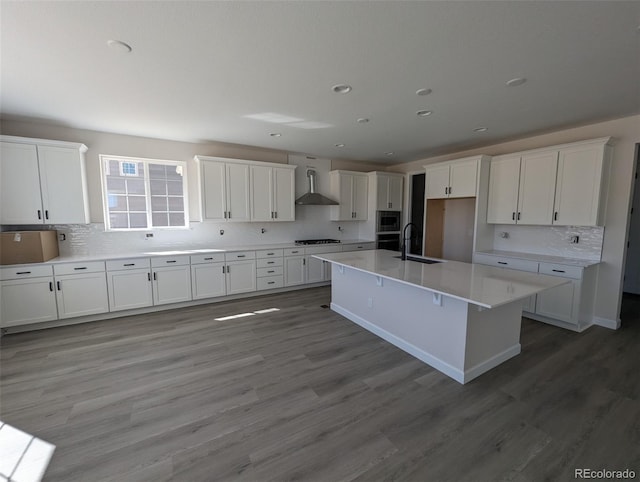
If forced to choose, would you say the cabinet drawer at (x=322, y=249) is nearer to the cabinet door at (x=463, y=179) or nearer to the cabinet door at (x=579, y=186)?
the cabinet door at (x=463, y=179)

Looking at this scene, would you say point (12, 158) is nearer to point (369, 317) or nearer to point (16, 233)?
point (16, 233)

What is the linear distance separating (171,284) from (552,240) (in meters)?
5.72

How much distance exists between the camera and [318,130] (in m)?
3.78

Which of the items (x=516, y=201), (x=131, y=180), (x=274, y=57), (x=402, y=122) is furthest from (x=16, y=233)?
(x=516, y=201)

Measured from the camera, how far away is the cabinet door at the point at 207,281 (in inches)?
167

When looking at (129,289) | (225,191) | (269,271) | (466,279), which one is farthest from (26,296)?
(466,279)

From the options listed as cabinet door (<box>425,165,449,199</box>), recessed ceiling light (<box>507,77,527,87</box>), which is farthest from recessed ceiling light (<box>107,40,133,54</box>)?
cabinet door (<box>425,165,449,199</box>)

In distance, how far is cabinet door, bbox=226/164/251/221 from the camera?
181 inches

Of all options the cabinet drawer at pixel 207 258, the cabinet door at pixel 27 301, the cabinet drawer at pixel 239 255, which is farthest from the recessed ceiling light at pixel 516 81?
the cabinet door at pixel 27 301

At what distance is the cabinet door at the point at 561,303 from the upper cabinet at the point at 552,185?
2.84 ft

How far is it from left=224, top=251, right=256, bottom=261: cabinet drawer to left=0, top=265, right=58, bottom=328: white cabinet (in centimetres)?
214

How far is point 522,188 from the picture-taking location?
13.1 feet

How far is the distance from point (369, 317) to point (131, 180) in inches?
163

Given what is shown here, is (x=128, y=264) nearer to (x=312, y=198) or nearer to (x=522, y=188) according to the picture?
(x=312, y=198)
